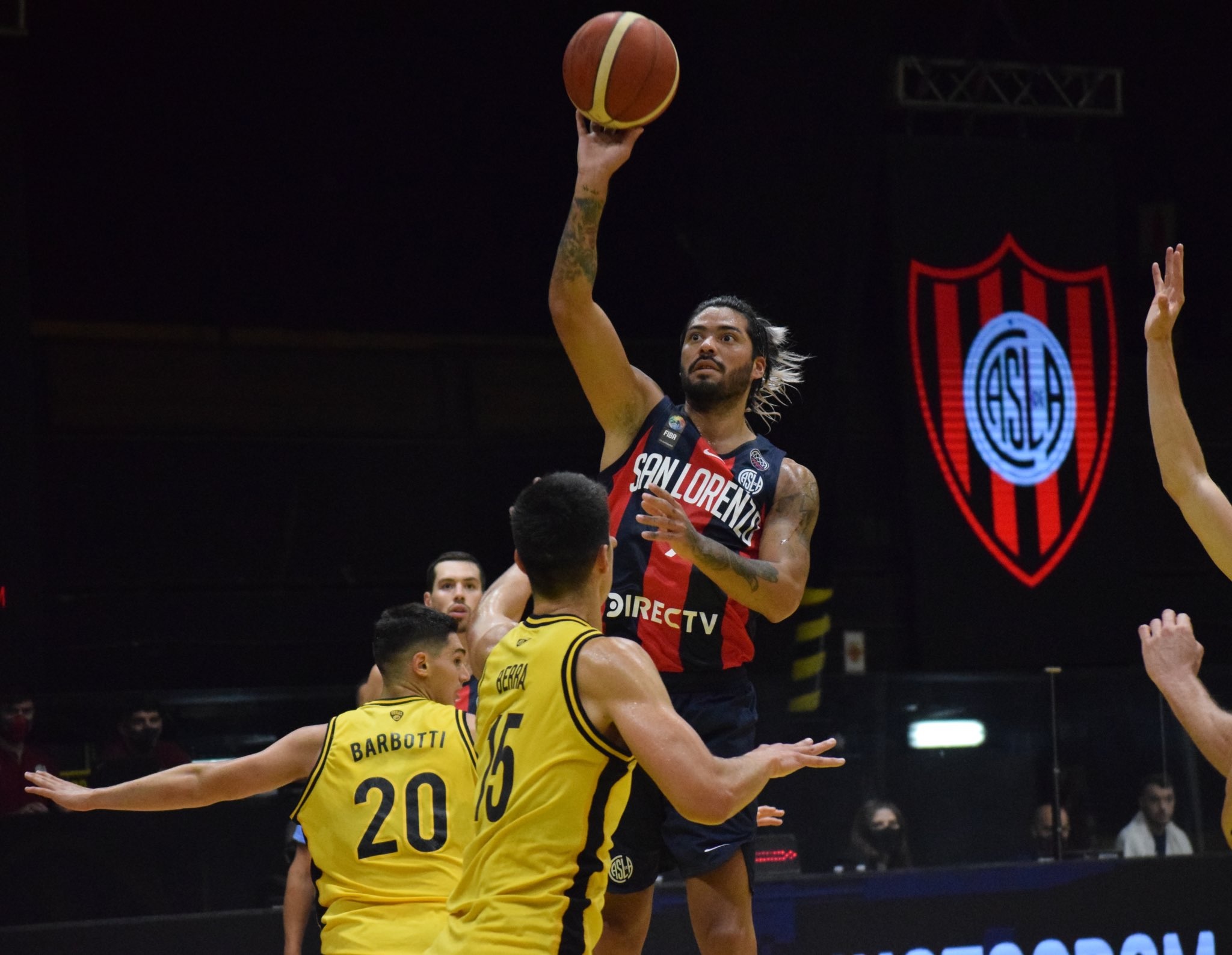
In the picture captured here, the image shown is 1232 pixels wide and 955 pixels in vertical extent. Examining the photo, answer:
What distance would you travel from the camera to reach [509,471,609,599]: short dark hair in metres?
3.19

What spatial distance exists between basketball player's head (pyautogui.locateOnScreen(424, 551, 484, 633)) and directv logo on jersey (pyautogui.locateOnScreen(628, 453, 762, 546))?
2168mm

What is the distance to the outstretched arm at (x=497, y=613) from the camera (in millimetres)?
4125

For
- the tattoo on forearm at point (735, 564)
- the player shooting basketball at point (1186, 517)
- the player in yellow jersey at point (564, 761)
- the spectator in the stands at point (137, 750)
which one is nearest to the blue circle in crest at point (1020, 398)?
the spectator in the stands at point (137, 750)

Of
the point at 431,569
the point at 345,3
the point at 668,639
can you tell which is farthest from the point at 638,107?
the point at 345,3

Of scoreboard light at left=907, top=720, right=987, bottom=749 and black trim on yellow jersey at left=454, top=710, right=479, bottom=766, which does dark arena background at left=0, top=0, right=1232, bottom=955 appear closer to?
scoreboard light at left=907, top=720, right=987, bottom=749

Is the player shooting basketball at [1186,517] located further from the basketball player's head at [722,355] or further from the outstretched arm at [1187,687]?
the basketball player's head at [722,355]

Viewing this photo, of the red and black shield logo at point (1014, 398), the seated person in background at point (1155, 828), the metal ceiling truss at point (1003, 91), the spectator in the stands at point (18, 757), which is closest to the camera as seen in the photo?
the spectator in the stands at point (18, 757)

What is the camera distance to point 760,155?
10992 millimetres

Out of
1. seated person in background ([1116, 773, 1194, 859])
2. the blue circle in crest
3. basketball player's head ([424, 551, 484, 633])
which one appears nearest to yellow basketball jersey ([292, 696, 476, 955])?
basketball player's head ([424, 551, 484, 633])

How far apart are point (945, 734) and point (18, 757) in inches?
172

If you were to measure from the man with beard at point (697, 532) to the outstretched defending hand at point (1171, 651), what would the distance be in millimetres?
1065

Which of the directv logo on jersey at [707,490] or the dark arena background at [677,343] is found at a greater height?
the dark arena background at [677,343]

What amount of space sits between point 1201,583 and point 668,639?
1284cm

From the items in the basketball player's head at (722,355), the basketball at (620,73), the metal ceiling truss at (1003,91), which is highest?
the metal ceiling truss at (1003,91)
